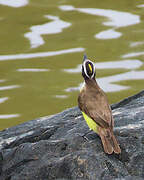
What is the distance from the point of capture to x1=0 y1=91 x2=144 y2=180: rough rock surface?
4242 mm

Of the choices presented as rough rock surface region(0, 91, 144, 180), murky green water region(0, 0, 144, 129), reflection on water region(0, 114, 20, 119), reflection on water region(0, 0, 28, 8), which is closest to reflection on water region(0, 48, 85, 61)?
murky green water region(0, 0, 144, 129)

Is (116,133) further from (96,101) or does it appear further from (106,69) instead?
(106,69)

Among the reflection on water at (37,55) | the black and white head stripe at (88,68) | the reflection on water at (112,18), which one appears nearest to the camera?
the black and white head stripe at (88,68)

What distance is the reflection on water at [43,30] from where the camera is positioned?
1399cm

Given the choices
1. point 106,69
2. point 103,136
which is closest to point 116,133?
point 103,136

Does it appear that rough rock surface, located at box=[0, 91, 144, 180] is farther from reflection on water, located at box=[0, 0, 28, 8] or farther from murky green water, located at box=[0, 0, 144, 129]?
reflection on water, located at box=[0, 0, 28, 8]

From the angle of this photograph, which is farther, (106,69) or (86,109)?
(106,69)

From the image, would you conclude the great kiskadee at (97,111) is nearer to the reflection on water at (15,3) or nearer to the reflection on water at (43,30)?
the reflection on water at (43,30)

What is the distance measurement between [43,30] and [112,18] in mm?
1763

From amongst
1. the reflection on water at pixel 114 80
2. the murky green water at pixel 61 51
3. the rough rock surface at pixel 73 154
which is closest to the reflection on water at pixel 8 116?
the murky green water at pixel 61 51

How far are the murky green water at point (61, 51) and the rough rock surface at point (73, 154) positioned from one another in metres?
4.69

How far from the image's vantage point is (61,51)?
13305 mm

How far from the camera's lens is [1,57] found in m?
13.2

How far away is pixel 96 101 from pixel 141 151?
0.55 meters
